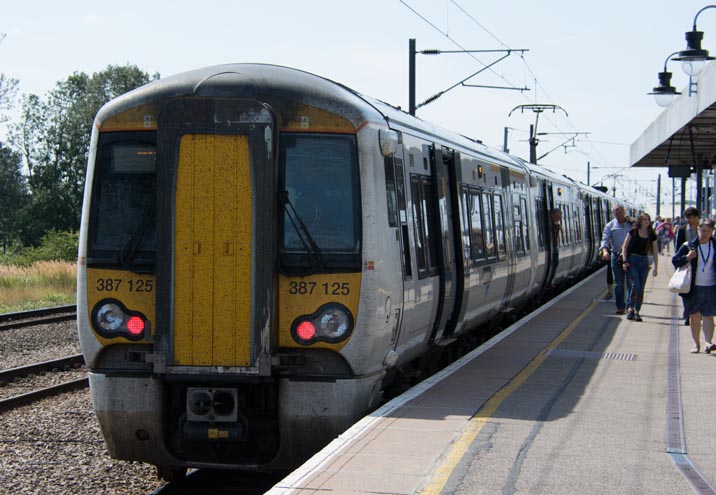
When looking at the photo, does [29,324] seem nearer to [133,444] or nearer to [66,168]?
[133,444]

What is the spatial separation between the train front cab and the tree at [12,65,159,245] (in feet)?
233

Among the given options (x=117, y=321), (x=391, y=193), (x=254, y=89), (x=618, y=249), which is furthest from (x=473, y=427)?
(x=618, y=249)

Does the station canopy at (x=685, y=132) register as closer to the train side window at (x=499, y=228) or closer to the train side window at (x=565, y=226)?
the train side window at (x=565, y=226)

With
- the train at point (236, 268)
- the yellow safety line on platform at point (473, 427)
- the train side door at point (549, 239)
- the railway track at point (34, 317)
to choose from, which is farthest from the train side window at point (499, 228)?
the railway track at point (34, 317)

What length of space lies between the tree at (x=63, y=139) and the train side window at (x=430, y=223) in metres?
69.1

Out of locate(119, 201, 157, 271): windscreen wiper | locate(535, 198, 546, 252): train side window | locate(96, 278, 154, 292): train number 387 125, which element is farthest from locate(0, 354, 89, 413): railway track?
locate(535, 198, 546, 252): train side window

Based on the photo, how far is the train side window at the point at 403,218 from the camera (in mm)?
8500

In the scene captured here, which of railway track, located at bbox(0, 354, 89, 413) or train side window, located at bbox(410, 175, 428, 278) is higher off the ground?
train side window, located at bbox(410, 175, 428, 278)

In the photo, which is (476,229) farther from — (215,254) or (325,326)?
(215,254)

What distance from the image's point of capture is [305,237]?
7.47m

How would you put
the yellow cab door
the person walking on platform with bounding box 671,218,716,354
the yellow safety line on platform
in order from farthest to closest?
1. the person walking on platform with bounding box 671,218,716,354
2. the yellow cab door
3. the yellow safety line on platform

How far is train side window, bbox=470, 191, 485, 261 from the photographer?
1213 cm

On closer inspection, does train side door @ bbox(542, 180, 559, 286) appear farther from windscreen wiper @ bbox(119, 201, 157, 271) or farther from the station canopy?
windscreen wiper @ bbox(119, 201, 157, 271)

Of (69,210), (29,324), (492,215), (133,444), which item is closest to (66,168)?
(69,210)
